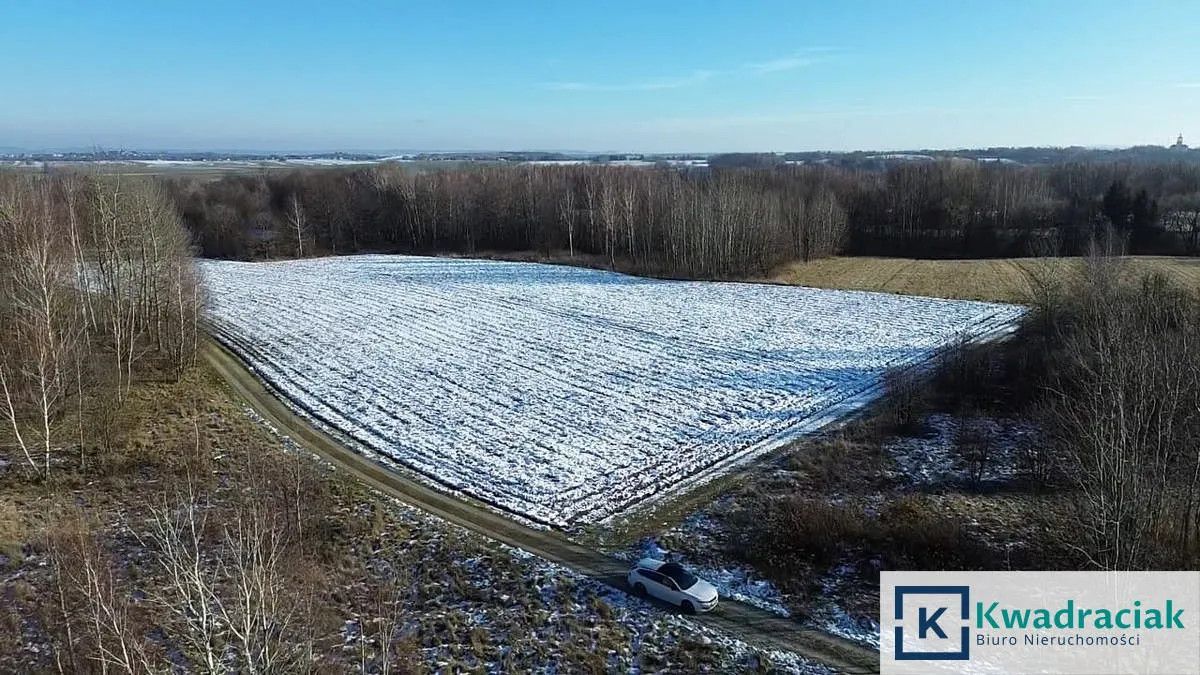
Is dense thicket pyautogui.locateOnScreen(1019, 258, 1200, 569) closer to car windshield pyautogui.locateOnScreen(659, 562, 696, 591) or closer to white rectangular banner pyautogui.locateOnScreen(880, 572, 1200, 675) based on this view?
white rectangular banner pyautogui.locateOnScreen(880, 572, 1200, 675)

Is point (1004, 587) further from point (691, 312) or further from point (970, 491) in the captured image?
point (691, 312)

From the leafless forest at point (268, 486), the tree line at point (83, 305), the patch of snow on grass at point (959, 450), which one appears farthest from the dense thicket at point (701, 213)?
the tree line at point (83, 305)

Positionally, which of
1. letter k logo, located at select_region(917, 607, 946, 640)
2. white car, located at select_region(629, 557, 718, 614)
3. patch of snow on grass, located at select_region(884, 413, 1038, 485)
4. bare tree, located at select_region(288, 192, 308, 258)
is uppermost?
bare tree, located at select_region(288, 192, 308, 258)

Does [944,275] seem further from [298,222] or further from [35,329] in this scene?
[298,222]

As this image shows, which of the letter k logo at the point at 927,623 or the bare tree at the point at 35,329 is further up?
the bare tree at the point at 35,329

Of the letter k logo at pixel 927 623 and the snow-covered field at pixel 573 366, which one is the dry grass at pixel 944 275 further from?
the letter k logo at pixel 927 623

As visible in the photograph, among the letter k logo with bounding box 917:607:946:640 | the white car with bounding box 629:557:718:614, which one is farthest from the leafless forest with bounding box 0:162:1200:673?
the letter k logo with bounding box 917:607:946:640

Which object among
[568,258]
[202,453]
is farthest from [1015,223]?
[202,453]

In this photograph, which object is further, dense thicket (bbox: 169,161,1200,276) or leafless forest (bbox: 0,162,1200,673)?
dense thicket (bbox: 169,161,1200,276)
